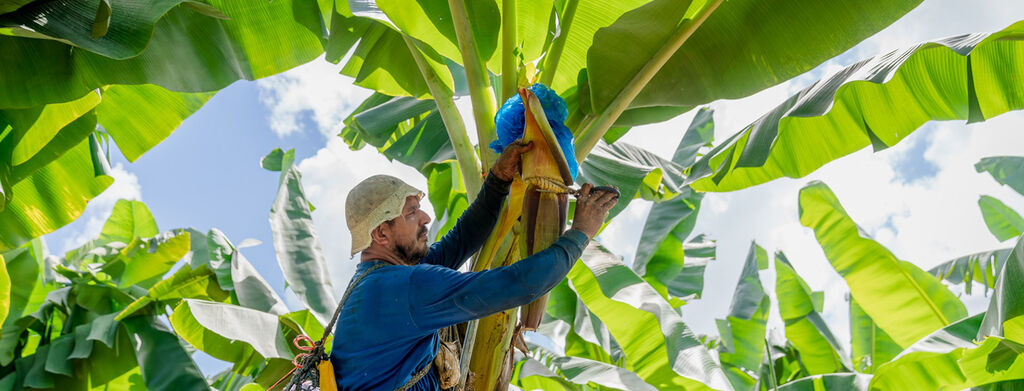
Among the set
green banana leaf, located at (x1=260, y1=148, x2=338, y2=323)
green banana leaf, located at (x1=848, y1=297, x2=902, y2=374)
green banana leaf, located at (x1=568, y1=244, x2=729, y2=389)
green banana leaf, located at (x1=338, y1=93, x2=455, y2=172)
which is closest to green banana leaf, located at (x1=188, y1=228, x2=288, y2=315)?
green banana leaf, located at (x1=260, y1=148, x2=338, y2=323)

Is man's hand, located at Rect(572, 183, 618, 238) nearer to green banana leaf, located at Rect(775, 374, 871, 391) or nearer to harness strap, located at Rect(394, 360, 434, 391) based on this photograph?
harness strap, located at Rect(394, 360, 434, 391)

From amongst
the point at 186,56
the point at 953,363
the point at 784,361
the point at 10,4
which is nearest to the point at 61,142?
the point at 186,56

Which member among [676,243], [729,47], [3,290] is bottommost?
[3,290]

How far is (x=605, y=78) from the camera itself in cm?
228

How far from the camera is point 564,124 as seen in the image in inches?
81.1

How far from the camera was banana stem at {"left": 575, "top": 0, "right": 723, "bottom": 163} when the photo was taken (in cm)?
224

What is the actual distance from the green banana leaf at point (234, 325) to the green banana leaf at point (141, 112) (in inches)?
29.6

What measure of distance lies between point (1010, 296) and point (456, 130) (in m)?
2.08

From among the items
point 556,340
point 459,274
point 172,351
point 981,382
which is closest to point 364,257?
point 459,274

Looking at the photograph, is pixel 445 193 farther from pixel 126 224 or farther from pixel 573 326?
pixel 126 224

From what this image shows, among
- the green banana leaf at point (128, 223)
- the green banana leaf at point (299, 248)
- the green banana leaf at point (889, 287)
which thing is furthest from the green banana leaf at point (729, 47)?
the green banana leaf at point (128, 223)

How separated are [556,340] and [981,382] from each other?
227 centimetres

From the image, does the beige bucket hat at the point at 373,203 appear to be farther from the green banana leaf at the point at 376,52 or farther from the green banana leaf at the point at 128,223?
the green banana leaf at the point at 128,223

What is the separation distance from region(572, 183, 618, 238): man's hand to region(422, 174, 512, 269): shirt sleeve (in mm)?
291
